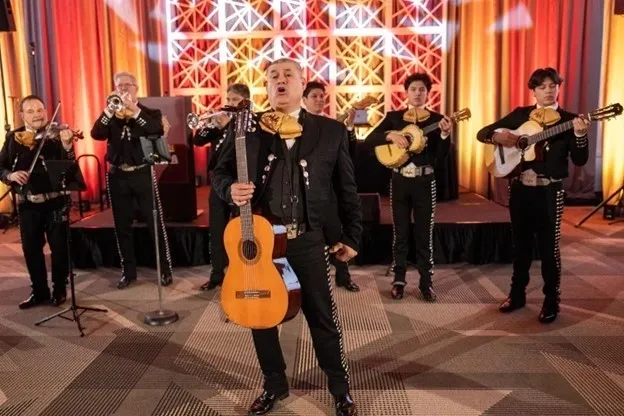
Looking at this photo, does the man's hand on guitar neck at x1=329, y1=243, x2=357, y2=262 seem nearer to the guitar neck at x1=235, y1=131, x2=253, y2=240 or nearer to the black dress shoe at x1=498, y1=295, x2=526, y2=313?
the guitar neck at x1=235, y1=131, x2=253, y2=240

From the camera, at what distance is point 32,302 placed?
4.41m

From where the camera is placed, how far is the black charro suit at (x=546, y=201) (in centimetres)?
370

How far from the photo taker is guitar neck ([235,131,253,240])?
7.77 feet

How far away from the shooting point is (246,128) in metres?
2.39

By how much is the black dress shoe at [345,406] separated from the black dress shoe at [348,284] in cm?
202

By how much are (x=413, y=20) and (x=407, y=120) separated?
4185 millimetres

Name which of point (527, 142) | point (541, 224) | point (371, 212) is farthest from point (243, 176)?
point (371, 212)

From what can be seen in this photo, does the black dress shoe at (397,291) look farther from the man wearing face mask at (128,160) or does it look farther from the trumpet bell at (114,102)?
the trumpet bell at (114,102)

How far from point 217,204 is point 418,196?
5.04 ft

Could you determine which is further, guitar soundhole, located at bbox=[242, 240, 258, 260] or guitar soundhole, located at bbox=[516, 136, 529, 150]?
guitar soundhole, located at bbox=[516, 136, 529, 150]

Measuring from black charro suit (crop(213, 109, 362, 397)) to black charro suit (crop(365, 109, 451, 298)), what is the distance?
66.4 inches

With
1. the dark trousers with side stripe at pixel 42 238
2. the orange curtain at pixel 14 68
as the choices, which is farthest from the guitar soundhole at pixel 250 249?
the orange curtain at pixel 14 68

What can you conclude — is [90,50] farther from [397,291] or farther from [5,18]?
[397,291]

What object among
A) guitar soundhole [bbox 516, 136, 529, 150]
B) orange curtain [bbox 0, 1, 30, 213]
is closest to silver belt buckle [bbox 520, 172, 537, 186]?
guitar soundhole [bbox 516, 136, 529, 150]
